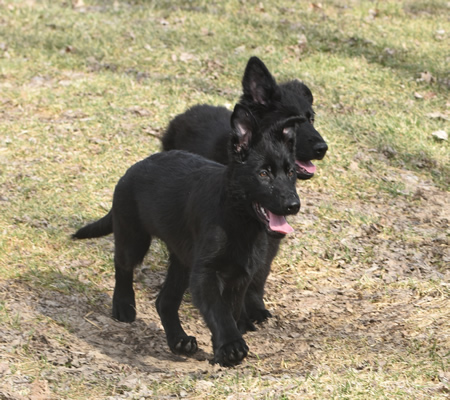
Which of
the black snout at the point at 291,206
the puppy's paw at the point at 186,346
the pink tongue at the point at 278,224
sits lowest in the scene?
the puppy's paw at the point at 186,346

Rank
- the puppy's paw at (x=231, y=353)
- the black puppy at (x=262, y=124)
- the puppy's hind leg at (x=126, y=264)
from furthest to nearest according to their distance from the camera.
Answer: the black puppy at (x=262, y=124) < the puppy's hind leg at (x=126, y=264) < the puppy's paw at (x=231, y=353)

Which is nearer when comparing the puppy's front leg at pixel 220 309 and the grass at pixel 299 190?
the puppy's front leg at pixel 220 309

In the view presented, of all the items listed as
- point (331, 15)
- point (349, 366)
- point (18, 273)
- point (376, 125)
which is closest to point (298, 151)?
point (349, 366)

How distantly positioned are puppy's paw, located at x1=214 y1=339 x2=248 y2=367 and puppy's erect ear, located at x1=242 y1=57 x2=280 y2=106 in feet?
7.31

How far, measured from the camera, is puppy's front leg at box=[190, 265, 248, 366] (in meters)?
4.18

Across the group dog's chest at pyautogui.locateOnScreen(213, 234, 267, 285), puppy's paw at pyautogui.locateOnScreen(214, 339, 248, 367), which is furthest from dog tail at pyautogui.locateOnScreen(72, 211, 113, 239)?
puppy's paw at pyautogui.locateOnScreen(214, 339, 248, 367)

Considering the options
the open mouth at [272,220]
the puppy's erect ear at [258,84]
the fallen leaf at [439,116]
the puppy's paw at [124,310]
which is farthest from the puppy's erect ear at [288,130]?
the fallen leaf at [439,116]

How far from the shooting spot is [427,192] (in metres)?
8.38

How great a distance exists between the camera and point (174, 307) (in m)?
5.21

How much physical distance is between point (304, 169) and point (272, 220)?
5.61ft

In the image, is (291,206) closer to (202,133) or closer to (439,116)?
(202,133)

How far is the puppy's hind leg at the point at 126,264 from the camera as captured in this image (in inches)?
213

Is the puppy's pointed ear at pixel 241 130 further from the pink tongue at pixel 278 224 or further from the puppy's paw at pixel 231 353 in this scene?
the puppy's paw at pixel 231 353

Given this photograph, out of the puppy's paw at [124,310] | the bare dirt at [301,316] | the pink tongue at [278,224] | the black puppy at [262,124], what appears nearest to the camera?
the pink tongue at [278,224]
